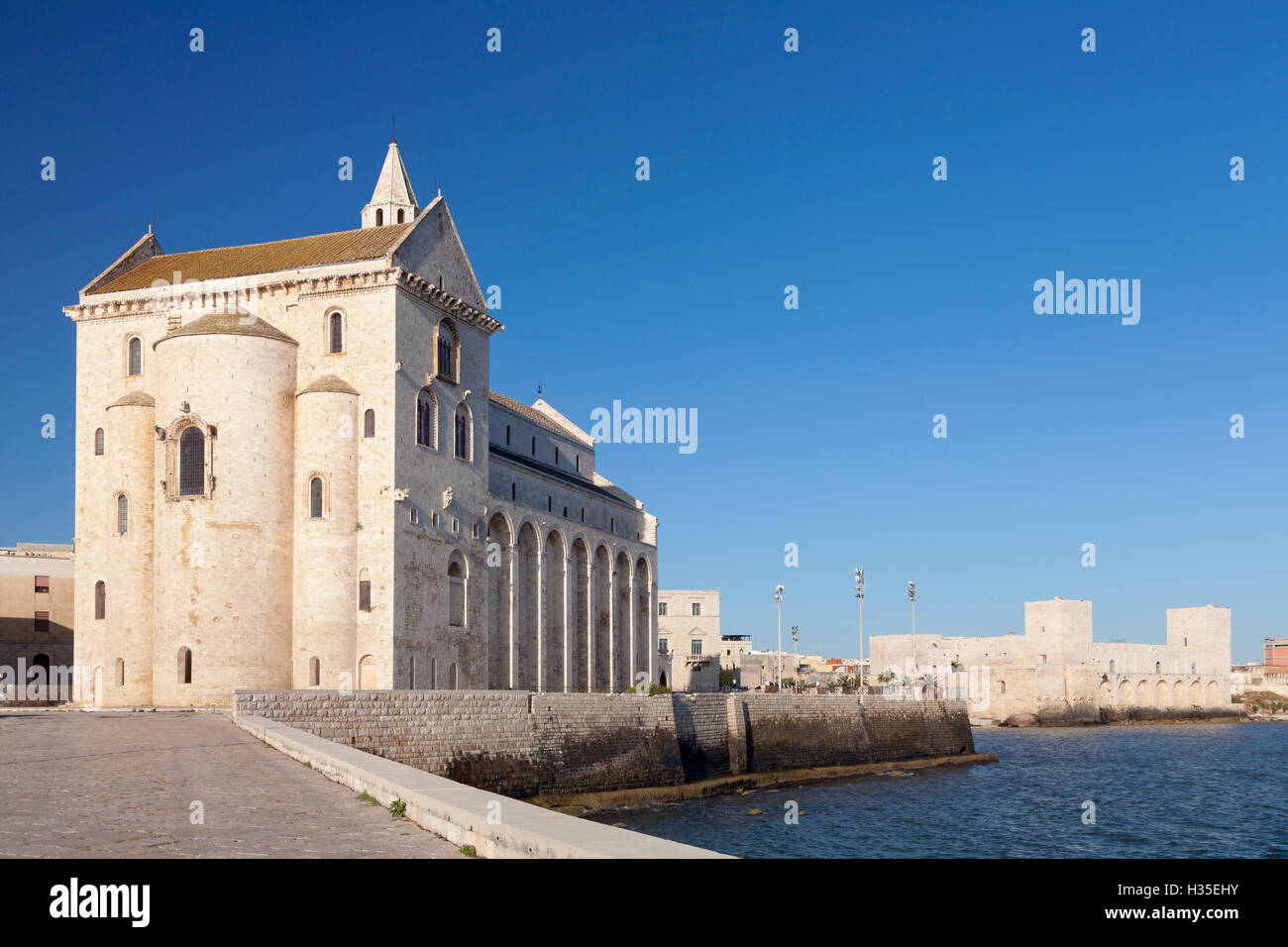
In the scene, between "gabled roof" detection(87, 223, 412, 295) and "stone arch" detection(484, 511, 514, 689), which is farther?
"stone arch" detection(484, 511, 514, 689)

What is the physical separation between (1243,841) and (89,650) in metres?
39.7

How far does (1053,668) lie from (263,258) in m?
76.2

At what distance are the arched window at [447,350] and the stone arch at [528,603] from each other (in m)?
9.08

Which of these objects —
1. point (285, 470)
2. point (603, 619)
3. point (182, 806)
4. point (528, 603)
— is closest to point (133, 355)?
point (285, 470)

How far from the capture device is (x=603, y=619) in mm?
63094

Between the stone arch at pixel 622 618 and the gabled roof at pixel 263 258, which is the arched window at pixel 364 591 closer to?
the gabled roof at pixel 263 258

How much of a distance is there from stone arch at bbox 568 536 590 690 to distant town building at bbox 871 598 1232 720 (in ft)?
121

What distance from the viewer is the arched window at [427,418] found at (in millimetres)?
44062

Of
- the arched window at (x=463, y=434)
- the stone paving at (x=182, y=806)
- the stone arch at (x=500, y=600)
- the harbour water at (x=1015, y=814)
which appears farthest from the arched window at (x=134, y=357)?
the stone paving at (x=182, y=806)

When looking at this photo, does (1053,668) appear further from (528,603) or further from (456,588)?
(456,588)

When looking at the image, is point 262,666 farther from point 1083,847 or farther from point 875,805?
point 1083,847

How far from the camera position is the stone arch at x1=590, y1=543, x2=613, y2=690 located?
2452 inches

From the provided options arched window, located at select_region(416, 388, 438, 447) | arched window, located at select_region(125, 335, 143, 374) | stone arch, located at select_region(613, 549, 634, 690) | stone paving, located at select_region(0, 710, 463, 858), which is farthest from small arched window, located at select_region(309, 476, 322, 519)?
stone arch, located at select_region(613, 549, 634, 690)

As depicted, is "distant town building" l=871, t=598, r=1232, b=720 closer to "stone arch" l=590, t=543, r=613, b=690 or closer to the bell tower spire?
"stone arch" l=590, t=543, r=613, b=690
